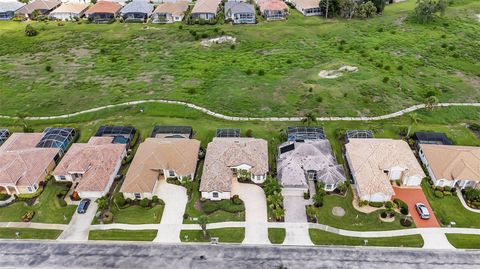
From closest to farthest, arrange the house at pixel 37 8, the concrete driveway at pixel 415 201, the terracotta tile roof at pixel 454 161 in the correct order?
the concrete driveway at pixel 415 201 < the terracotta tile roof at pixel 454 161 < the house at pixel 37 8

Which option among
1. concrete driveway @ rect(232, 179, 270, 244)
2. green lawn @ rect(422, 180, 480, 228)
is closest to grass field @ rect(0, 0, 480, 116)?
concrete driveway @ rect(232, 179, 270, 244)

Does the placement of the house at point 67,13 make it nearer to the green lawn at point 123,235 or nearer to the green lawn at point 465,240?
the green lawn at point 123,235

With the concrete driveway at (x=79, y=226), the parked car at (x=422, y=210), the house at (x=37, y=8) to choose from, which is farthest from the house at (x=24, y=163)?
the house at (x=37, y=8)

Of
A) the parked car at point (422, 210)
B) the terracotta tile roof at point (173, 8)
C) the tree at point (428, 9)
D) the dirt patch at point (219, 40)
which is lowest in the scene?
the parked car at point (422, 210)

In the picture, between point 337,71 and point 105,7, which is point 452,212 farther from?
point 105,7

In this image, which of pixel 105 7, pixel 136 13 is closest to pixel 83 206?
pixel 136 13

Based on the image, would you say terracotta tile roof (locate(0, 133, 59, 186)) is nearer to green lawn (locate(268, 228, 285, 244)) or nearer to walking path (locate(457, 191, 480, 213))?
green lawn (locate(268, 228, 285, 244))

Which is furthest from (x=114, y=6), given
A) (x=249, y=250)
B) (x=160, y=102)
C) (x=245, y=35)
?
(x=249, y=250)
